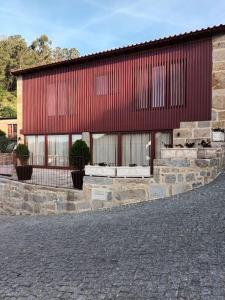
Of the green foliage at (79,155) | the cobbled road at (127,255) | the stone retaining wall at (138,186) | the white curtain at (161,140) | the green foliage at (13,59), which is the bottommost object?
the cobbled road at (127,255)

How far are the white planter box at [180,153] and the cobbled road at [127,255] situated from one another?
2.22 metres

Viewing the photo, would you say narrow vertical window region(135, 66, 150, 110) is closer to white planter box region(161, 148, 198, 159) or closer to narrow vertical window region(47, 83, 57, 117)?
white planter box region(161, 148, 198, 159)

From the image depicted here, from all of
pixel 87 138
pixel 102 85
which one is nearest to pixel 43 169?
pixel 87 138

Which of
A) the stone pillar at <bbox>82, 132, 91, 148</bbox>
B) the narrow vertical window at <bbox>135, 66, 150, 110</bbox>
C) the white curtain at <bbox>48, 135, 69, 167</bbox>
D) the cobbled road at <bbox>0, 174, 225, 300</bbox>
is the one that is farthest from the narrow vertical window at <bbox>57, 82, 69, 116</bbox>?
the cobbled road at <bbox>0, 174, 225, 300</bbox>

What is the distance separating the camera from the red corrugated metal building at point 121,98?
18.0 metres

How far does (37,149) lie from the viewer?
2416 cm

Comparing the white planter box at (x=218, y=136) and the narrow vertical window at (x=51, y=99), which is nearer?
the white planter box at (x=218, y=136)

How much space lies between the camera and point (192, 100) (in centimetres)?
1797

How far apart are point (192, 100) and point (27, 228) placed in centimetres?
1010

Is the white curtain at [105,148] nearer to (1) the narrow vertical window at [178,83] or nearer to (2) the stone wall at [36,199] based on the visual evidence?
(1) the narrow vertical window at [178,83]

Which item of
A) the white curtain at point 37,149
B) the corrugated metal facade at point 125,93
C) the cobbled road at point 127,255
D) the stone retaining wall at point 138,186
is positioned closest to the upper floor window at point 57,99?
the corrugated metal facade at point 125,93

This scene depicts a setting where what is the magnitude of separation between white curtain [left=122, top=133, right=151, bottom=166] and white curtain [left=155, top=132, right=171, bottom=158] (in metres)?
0.46

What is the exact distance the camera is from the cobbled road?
6.33 m

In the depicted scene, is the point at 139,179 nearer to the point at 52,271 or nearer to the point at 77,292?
the point at 52,271
